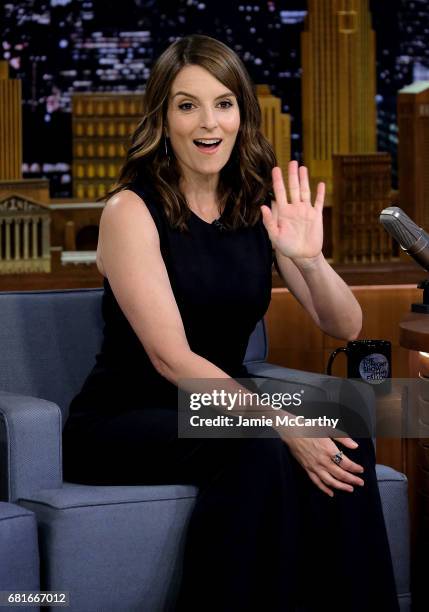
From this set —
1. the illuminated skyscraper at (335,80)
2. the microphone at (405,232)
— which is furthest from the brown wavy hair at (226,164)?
the illuminated skyscraper at (335,80)

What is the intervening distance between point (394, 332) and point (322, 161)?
13.6 feet

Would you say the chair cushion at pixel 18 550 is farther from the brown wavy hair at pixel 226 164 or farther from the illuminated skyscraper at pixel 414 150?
the illuminated skyscraper at pixel 414 150

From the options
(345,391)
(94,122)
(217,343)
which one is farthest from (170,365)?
(94,122)

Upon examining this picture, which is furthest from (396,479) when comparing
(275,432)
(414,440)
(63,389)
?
(63,389)

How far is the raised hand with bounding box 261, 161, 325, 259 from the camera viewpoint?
6.53 ft

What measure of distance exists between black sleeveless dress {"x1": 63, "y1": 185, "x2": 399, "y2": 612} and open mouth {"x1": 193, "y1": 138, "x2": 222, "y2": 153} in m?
0.13

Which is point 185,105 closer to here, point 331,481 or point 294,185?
point 294,185

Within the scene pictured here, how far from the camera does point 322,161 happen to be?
7.42 meters

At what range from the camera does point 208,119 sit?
2049mm

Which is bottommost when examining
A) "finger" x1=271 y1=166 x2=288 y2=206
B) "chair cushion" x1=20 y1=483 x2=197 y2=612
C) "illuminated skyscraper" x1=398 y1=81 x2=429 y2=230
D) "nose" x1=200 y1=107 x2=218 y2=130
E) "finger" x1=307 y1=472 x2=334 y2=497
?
"chair cushion" x1=20 y1=483 x2=197 y2=612

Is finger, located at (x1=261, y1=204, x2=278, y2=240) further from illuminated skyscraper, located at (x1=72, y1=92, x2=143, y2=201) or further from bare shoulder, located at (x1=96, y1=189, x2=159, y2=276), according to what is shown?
illuminated skyscraper, located at (x1=72, y1=92, x2=143, y2=201)

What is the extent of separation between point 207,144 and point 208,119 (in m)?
0.05

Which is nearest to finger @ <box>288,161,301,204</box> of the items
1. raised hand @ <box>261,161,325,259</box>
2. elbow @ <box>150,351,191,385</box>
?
raised hand @ <box>261,161,325,259</box>

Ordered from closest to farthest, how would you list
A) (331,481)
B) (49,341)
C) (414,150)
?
(331,481) < (49,341) < (414,150)
